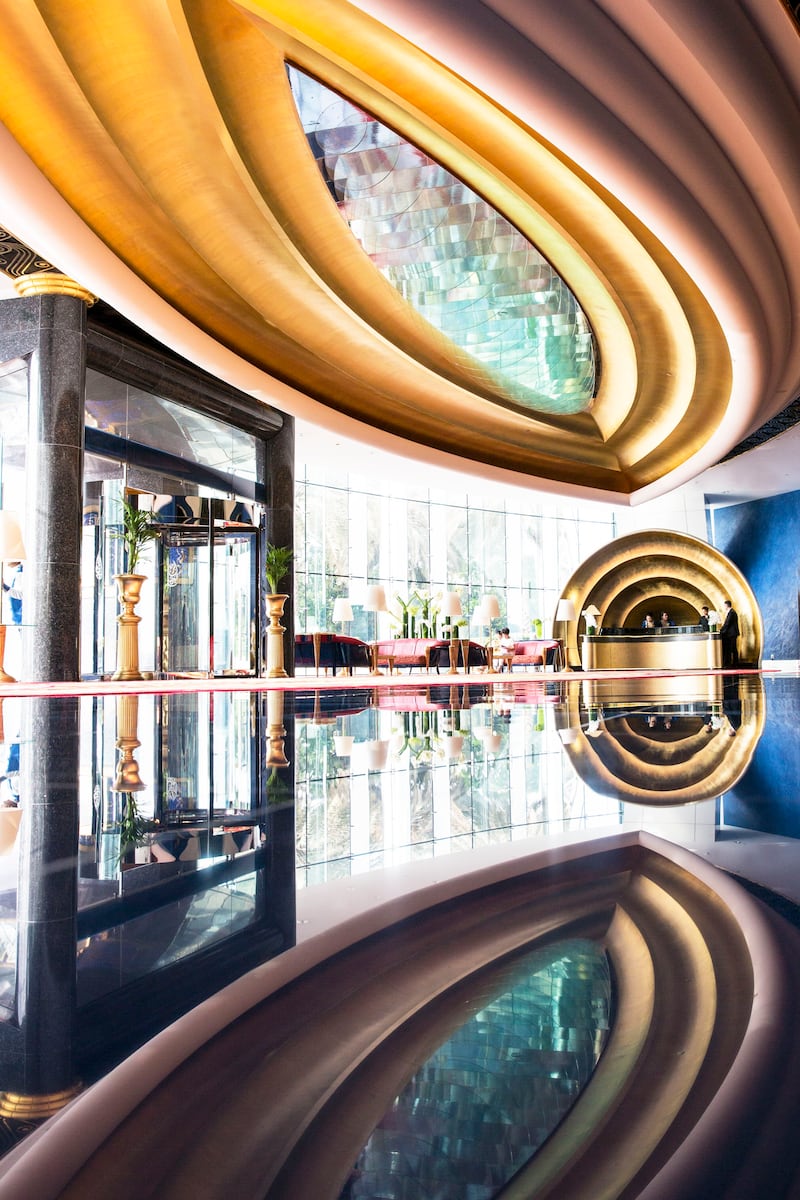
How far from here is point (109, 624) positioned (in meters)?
14.2

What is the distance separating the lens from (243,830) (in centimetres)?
163

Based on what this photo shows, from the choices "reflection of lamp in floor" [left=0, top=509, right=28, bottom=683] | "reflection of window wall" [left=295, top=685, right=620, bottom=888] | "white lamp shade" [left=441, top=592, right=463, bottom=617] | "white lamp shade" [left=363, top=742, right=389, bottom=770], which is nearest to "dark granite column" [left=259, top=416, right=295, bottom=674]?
"white lamp shade" [left=441, top=592, right=463, bottom=617]

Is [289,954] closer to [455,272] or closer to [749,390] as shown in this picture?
[455,272]

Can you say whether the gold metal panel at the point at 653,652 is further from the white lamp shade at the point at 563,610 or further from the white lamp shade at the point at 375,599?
the white lamp shade at the point at 375,599

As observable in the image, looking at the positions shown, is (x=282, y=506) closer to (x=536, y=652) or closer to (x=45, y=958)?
(x=536, y=652)

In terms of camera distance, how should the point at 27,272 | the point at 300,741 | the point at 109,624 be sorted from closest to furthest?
the point at 300,741
the point at 27,272
the point at 109,624

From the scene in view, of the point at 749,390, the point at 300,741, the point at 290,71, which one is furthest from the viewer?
the point at 749,390

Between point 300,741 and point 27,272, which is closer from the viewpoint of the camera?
point 300,741

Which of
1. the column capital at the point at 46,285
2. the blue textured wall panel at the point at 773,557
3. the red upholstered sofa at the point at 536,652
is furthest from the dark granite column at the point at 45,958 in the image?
the blue textured wall panel at the point at 773,557

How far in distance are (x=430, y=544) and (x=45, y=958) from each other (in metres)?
25.7

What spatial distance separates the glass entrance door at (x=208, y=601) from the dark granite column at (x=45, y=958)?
44.2 feet

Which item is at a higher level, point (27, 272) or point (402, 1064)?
point (27, 272)

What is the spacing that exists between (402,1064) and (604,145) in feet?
25.4

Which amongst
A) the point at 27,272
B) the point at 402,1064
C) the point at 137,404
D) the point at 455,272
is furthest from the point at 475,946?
the point at 137,404
